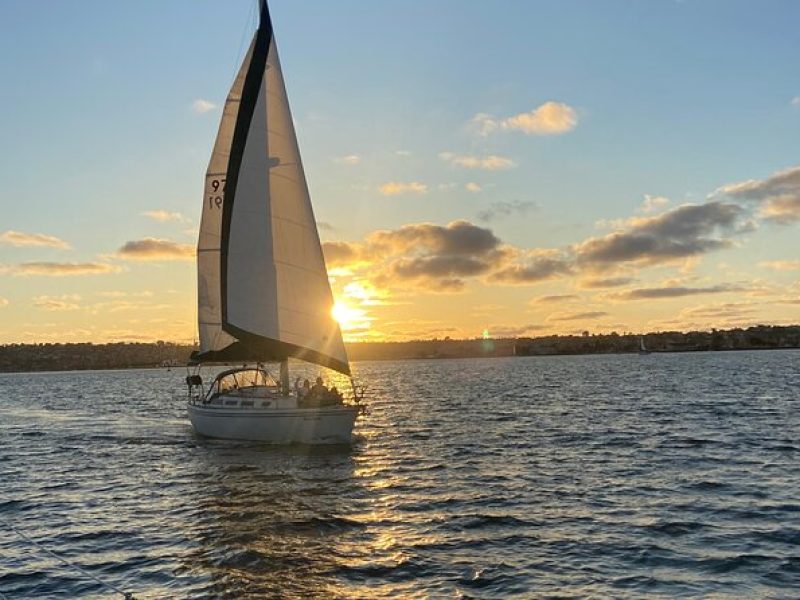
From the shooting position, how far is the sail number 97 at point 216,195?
127 ft

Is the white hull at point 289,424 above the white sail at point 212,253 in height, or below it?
below

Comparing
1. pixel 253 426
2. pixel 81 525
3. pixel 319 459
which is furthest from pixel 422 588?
pixel 253 426

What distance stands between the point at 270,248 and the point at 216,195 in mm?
7394

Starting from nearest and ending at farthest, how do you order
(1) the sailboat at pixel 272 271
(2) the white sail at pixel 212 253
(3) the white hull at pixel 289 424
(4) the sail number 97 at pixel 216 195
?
1. (3) the white hull at pixel 289 424
2. (1) the sailboat at pixel 272 271
3. (2) the white sail at pixel 212 253
4. (4) the sail number 97 at pixel 216 195

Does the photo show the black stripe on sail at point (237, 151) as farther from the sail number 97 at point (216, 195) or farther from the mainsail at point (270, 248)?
the sail number 97 at point (216, 195)

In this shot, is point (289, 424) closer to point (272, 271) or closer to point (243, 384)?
point (243, 384)

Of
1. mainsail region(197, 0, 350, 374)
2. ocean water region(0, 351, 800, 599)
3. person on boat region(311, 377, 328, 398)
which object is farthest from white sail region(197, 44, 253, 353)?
person on boat region(311, 377, 328, 398)

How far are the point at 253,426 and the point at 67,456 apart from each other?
9567 millimetres

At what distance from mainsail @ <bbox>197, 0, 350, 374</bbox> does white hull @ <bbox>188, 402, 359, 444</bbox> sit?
7.65 feet

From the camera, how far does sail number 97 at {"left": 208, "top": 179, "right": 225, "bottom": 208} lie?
38656 mm

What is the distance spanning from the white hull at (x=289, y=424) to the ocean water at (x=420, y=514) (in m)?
0.65

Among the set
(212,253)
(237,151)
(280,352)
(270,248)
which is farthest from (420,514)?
(212,253)

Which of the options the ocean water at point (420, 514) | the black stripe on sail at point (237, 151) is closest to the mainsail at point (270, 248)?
the black stripe on sail at point (237, 151)

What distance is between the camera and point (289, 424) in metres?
32.4
